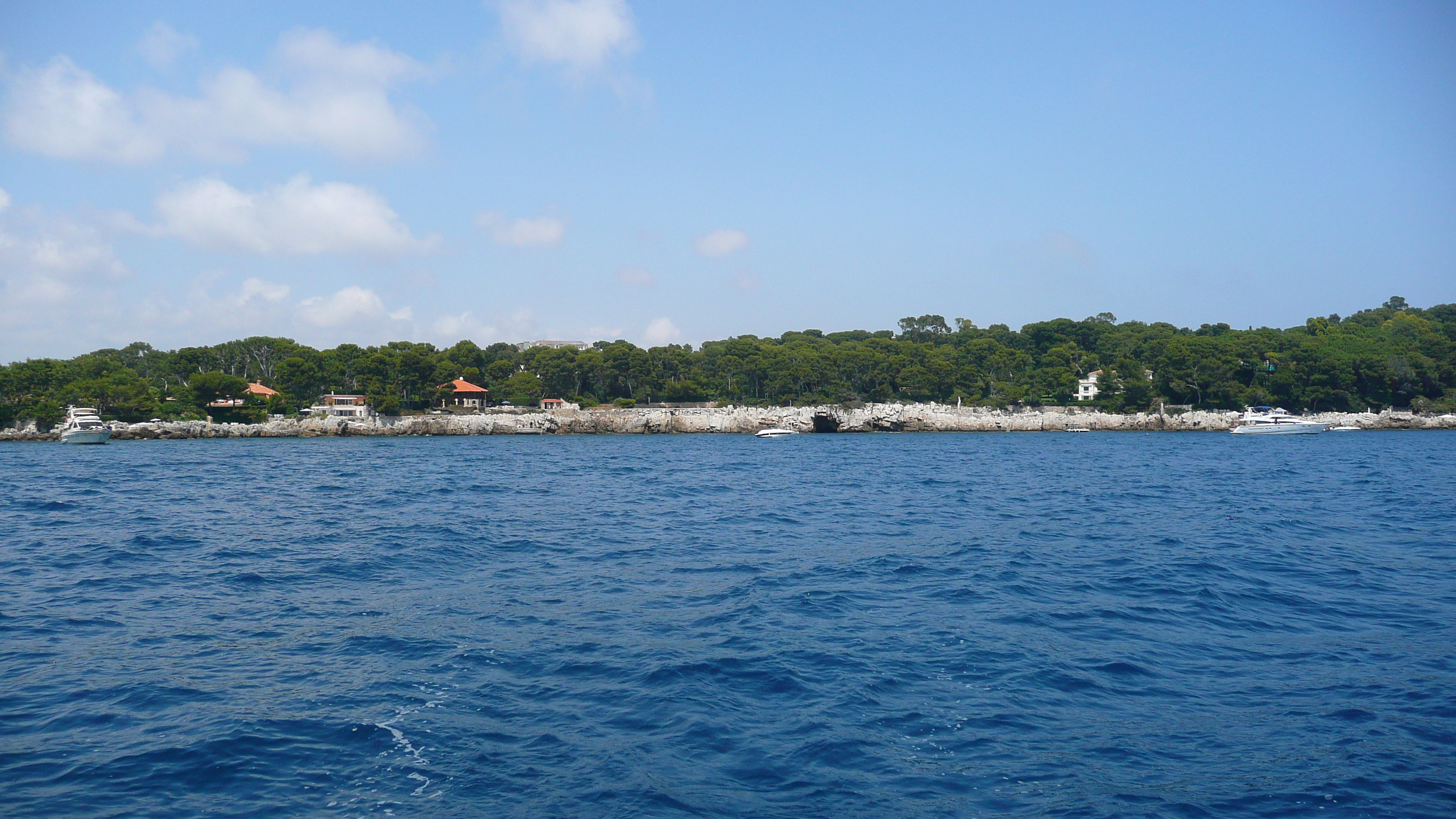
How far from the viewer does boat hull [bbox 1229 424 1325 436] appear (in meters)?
61.0

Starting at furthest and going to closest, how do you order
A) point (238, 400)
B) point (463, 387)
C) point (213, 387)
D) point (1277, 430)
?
point (463, 387)
point (238, 400)
point (213, 387)
point (1277, 430)

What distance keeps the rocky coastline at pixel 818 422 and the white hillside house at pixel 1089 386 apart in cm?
983

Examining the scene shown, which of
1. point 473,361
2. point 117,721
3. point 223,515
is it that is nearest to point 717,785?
point 117,721

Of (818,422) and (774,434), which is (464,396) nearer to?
(774,434)

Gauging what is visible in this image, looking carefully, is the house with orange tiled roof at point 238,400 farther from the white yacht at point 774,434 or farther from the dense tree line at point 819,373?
the white yacht at point 774,434

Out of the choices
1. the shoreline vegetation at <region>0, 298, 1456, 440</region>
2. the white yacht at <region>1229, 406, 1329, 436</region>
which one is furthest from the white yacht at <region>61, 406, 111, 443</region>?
the white yacht at <region>1229, 406, 1329, 436</region>

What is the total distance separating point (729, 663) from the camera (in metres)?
7.45

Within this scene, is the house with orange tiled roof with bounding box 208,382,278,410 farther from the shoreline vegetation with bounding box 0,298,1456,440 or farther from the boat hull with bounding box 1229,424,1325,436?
the boat hull with bounding box 1229,424,1325,436

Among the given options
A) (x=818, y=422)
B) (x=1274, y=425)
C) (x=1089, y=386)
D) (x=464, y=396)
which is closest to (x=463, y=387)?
(x=464, y=396)

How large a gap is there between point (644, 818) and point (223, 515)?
1642 cm

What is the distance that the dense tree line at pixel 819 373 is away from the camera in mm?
66250

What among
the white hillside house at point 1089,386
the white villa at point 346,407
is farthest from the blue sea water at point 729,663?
the white hillside house at point 1089,386

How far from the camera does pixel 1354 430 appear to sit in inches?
2630

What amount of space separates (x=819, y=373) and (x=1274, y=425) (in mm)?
39401
